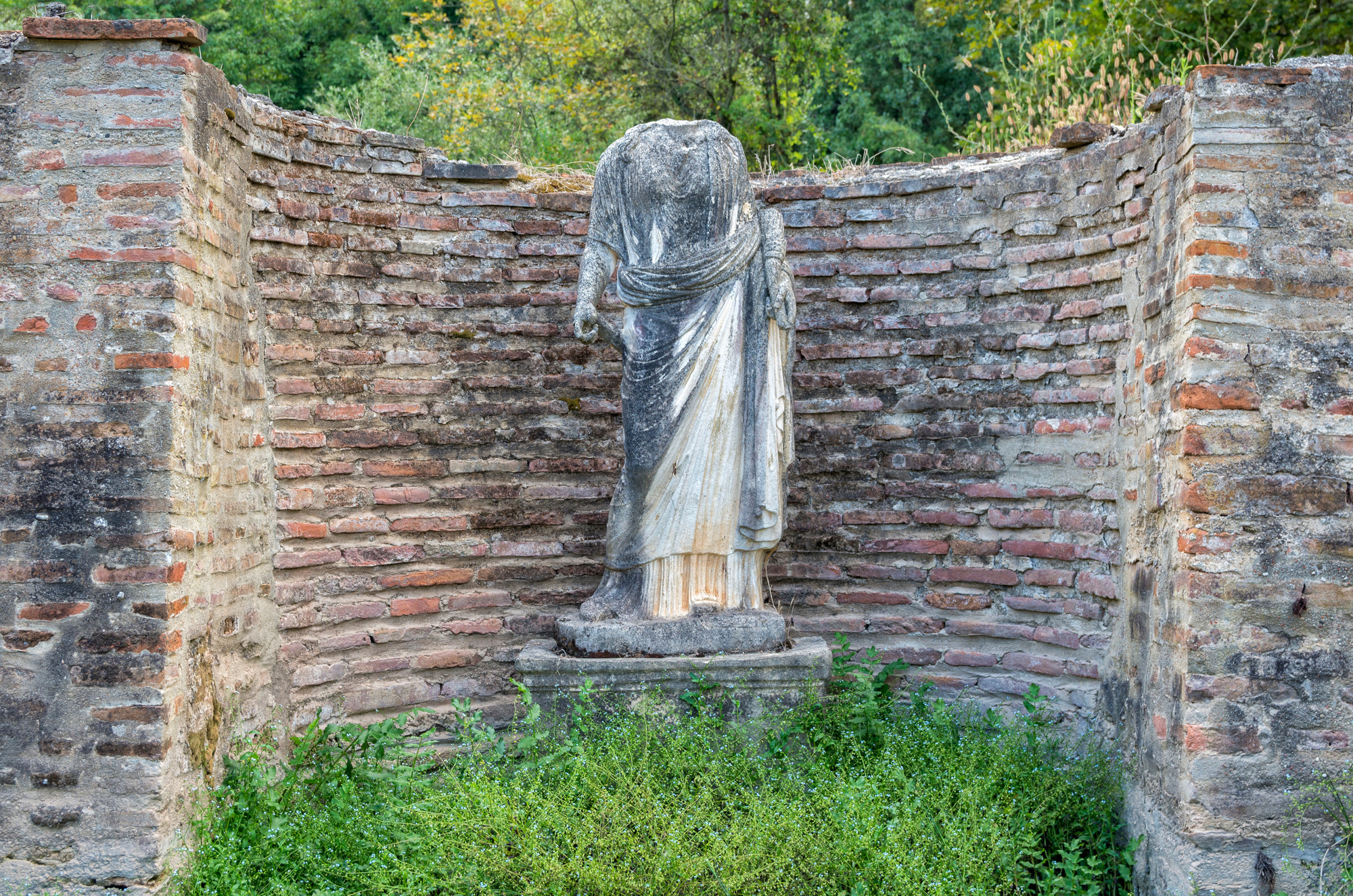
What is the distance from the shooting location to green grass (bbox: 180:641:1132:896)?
3535 mm

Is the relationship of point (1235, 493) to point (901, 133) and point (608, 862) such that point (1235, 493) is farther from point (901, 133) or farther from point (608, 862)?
point (901, 133)

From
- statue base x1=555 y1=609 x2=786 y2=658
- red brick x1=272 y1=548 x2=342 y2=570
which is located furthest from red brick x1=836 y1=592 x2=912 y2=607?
red brick x1=272 y1=548 x2=342 y2=570

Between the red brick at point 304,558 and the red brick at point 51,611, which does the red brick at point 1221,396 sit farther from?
the red brick at point 51,611

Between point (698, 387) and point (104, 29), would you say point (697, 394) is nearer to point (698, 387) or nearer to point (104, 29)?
point (698, 387)

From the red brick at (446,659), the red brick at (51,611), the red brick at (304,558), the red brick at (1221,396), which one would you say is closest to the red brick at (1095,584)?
the red brick at (1221,396)

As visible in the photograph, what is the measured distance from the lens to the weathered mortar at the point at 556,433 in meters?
3.69

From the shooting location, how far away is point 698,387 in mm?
4500

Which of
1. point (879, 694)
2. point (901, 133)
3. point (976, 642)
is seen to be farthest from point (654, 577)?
point (901, 133)

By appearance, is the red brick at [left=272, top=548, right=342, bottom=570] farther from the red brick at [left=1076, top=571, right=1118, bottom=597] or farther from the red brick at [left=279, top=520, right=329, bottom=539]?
the red brick at [left=1076, top=571, right=1118, bottom=597]

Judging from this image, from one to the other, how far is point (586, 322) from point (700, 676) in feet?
5.05

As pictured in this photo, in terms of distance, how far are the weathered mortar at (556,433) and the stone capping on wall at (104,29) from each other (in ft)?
0.13

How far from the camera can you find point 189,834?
12.6 ft

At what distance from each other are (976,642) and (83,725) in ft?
12.3

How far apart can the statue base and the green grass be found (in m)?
0.20
